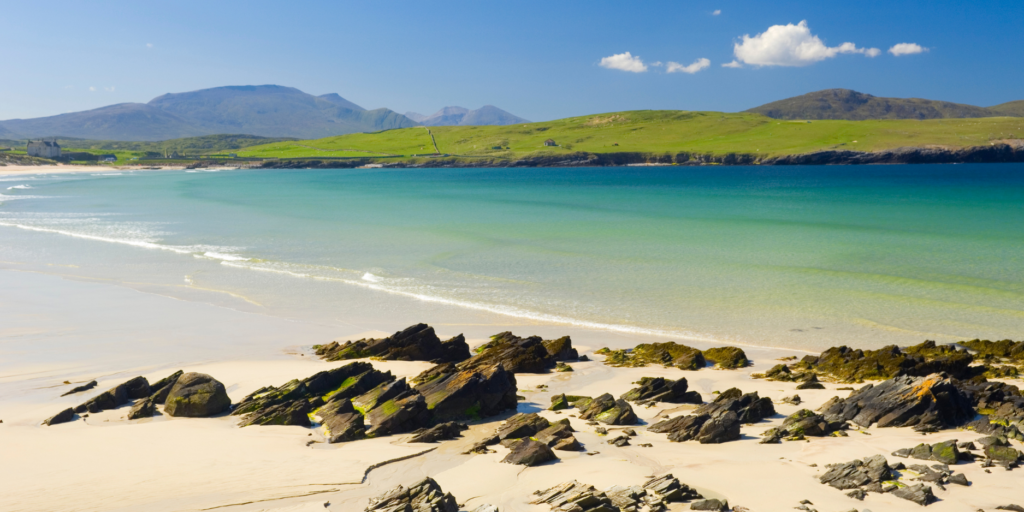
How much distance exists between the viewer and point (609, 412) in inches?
447

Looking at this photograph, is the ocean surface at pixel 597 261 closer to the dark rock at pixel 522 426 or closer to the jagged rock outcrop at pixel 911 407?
the jagged rock outcrop at pixel 911 407

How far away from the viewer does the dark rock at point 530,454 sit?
9219 millimetres

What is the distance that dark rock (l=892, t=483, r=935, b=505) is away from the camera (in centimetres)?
782

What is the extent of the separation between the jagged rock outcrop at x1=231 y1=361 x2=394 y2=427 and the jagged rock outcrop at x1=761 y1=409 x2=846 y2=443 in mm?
7066

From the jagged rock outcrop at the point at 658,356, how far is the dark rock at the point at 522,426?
17.0 ft

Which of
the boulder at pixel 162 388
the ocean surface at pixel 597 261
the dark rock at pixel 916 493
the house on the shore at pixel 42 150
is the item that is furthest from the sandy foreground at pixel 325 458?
the house on the shore at pixel 42 150

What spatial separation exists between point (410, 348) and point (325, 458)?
616cm

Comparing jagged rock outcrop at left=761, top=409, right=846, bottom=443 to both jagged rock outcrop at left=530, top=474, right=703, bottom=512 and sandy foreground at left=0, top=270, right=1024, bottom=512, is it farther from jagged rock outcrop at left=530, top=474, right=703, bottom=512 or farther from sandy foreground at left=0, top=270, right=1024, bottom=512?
jagged rock outcrop at left=530, top=474, right=703, bottom=512

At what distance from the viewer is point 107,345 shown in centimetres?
1625

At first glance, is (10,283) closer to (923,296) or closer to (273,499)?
(273,499)

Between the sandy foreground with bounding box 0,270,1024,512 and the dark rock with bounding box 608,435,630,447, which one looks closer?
the sandy foreground with bounding box 0,270,1024,512

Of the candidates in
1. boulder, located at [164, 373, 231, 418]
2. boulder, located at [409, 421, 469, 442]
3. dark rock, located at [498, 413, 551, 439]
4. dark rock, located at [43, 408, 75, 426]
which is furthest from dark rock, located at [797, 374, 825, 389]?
dark rock, located at [43, 408, 75, 426]

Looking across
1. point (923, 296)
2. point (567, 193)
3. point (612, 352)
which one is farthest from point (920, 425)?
point (567, 193)

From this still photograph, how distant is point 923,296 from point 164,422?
77.5 feet
